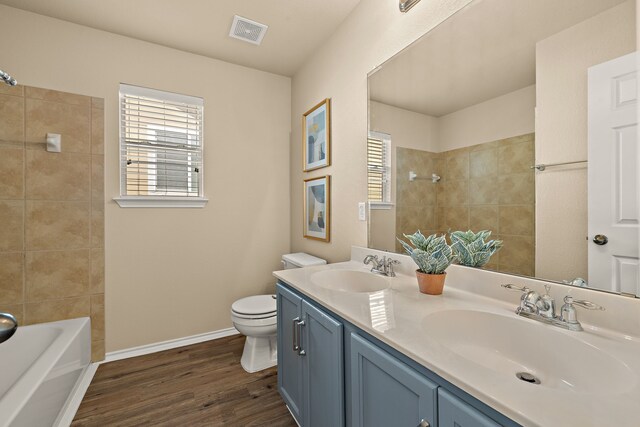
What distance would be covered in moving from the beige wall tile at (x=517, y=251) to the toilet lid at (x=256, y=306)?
4.94 ft

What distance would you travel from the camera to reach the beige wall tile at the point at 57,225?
1.93 meters

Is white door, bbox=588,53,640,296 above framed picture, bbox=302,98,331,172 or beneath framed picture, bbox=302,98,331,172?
beneath

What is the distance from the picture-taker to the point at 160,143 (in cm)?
230

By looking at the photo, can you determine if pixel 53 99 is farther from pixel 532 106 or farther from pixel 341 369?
pixel 532 106

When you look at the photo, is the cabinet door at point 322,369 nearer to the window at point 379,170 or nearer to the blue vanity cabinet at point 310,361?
the blue vanity cabinet at point 310,361

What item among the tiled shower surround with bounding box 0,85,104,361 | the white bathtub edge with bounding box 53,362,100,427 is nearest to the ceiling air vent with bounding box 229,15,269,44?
the tiled shower surround with bounding box 0,85,104,361

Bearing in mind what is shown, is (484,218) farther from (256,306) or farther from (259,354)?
(259,354)

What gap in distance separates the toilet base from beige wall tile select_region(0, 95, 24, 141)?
2.17 metres

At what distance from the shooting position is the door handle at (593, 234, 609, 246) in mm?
844

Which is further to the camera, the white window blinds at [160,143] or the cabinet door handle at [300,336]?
the white window blinds at [160,143]

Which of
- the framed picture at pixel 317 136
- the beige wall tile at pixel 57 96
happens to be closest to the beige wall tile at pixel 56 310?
the beige wall tile at pixel 57 96

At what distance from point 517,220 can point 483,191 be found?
177mm

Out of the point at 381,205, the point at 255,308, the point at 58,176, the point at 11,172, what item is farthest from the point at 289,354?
the point at 11,172

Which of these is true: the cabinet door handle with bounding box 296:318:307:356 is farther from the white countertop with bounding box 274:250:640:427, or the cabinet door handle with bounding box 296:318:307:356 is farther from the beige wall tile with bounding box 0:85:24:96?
the beige wall tile with bounding box 0:85:24:96
